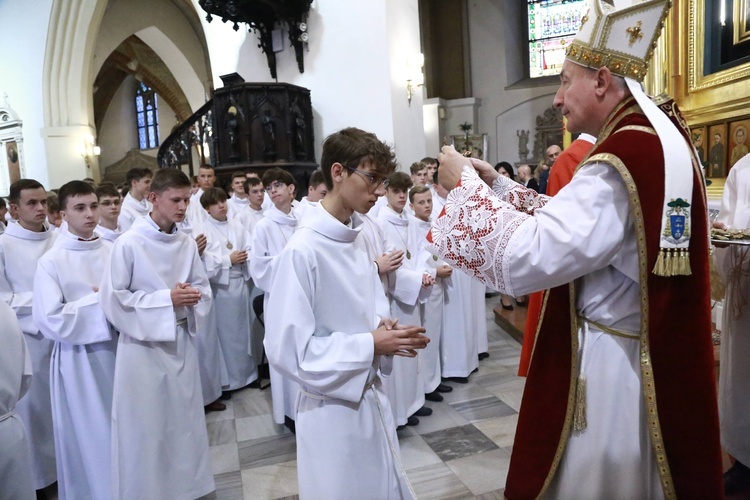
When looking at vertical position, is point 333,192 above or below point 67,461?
above

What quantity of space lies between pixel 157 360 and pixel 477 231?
224cm

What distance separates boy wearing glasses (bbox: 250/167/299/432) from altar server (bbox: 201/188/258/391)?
0.53 meters

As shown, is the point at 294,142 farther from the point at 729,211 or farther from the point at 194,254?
the point at 729,211

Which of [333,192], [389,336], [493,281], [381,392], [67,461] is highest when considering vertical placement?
[333,192]

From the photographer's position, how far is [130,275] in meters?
3.04

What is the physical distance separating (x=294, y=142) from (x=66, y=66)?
9.51m

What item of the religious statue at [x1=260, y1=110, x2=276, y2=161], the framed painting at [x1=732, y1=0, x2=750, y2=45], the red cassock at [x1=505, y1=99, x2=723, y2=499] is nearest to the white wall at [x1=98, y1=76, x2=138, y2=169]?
the religious statue at [x1=260, y1=110, x2=276, y2=161]

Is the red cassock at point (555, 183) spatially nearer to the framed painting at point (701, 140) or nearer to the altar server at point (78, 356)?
the altar server at point (78, 356)

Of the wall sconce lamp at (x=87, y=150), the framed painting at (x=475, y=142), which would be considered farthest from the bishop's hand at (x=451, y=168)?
the wall sconce lamp at (x=87, y=150)

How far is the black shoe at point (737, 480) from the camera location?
105 inches

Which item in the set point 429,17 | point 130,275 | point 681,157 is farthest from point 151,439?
point 429,17

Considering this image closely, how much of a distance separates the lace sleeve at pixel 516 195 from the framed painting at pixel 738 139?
3.27 meters

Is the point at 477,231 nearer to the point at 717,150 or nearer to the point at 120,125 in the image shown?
the point at 717,150

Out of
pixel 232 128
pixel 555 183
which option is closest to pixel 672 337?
pixel 555 183
